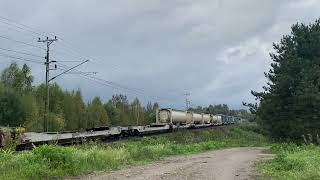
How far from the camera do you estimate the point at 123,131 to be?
4953cm

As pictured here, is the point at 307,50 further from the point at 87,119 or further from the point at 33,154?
the point at 87,119

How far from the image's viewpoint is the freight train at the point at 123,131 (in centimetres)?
3198

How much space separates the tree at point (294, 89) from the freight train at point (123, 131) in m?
12.3

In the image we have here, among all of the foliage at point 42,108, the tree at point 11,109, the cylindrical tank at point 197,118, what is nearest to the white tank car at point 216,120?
the foliage at point 42,108

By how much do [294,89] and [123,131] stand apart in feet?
53.3

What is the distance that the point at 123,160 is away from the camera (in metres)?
25.9

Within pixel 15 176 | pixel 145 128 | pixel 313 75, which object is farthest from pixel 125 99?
pixel 15 176

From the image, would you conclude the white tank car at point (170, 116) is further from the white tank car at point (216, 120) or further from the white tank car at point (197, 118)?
the white tank car at point (216, 120)

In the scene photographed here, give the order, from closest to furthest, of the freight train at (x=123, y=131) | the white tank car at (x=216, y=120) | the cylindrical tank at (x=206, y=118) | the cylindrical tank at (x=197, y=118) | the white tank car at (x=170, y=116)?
the freight train at (x=123, y=131) < the white tank car at (x=170, y=116) < the cylindrical tank at (x=197, y=118) < the cylindrical tank at (x=206, y=118) < the white tank car at (x=216, y=120)

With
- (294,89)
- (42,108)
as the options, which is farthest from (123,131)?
(42,108)

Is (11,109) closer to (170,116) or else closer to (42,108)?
Result: (42,108)

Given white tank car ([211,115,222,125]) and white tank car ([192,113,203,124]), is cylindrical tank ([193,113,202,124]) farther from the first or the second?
white tank car ([211,115,222,125])

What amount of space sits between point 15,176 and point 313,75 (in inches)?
1425

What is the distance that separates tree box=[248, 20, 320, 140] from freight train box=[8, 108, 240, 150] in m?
12.3
